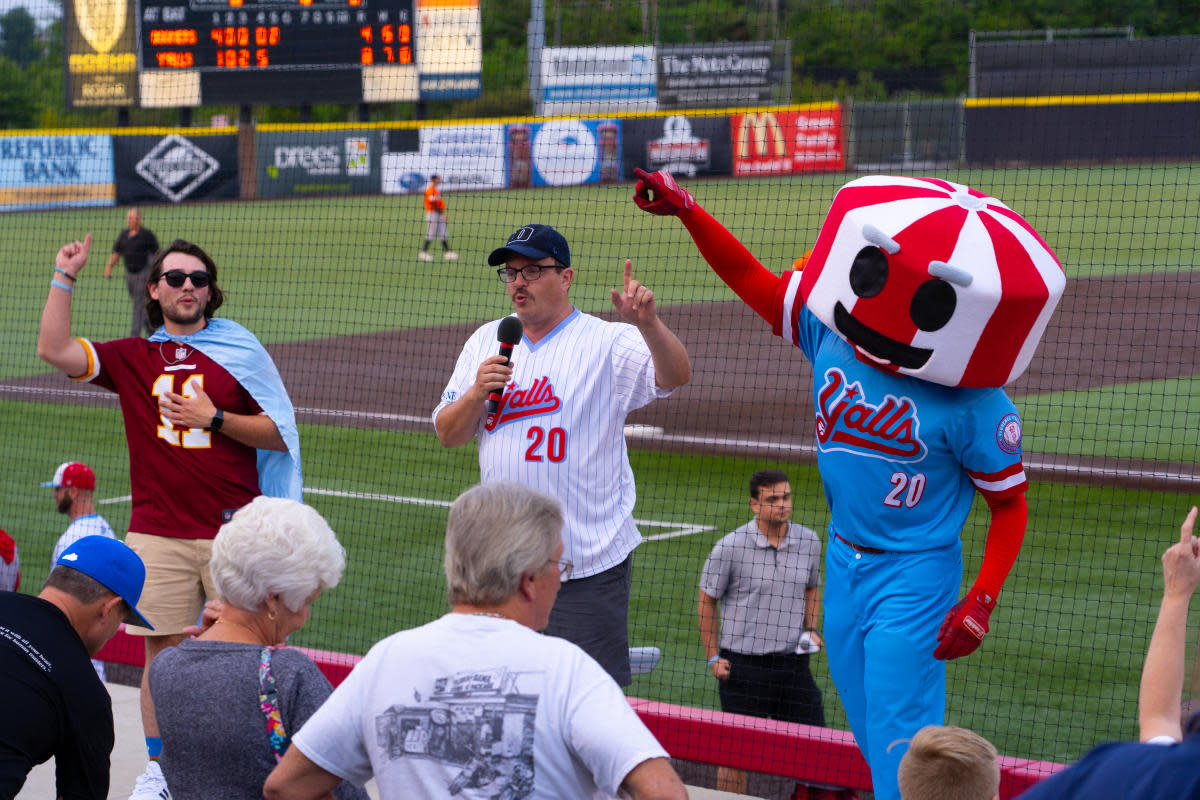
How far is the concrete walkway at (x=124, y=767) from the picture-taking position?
209 inches

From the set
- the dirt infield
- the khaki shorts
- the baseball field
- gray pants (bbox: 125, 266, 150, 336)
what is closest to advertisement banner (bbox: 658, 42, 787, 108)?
the baseball field

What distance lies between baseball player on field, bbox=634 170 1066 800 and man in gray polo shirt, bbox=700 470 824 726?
1484 millimetres

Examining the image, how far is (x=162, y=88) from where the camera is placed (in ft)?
100

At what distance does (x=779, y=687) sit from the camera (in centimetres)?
570

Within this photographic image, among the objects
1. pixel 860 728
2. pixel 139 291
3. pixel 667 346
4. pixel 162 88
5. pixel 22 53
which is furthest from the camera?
pixel 22 53

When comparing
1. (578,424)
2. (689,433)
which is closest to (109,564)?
(578,424)

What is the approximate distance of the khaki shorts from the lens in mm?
5289

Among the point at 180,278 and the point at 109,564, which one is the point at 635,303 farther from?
the point at 180,278

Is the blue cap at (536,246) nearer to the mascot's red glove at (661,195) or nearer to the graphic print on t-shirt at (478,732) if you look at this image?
the mascot's red glove at (661,195)

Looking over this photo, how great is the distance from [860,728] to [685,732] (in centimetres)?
161

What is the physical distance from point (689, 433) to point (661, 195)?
8.04m

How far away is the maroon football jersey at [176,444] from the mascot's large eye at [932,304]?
2653 millimetres

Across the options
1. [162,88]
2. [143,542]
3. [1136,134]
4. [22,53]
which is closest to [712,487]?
[143,542]

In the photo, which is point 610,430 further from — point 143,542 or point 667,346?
point 143,542
